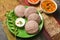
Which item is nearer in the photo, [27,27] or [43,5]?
[27,27]

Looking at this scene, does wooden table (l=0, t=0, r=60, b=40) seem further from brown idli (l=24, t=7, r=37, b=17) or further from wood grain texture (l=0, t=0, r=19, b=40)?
brown idli (l=24, t=7, r=37, b=17)

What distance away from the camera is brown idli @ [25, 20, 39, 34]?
1111 mm

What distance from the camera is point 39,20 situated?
1171 mm

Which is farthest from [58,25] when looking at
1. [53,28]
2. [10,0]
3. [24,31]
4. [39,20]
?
[10,0]

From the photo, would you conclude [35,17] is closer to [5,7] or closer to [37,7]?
[37,7]

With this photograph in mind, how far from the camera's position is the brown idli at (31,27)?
1.11 meters

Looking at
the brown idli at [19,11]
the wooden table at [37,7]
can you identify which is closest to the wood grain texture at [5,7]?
the wooden table at [37,7]

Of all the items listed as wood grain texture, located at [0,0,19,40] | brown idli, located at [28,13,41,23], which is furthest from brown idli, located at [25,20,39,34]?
wood grain texture, located at [0,0,19,40]

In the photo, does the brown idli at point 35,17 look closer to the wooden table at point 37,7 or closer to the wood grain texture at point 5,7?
the wooden table at point 37,7

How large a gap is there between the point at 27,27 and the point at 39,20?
11cm

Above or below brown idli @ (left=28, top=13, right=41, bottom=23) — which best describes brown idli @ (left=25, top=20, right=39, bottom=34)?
below

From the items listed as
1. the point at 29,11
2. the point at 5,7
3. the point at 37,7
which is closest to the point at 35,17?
the point at 29,11

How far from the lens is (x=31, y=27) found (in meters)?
1.11

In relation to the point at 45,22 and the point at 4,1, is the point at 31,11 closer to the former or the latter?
the point at 45,22
